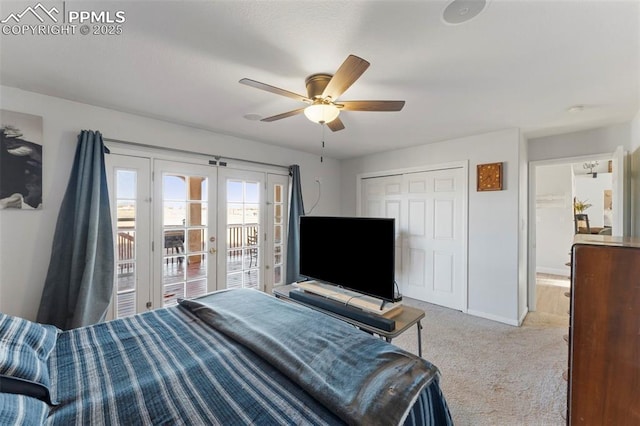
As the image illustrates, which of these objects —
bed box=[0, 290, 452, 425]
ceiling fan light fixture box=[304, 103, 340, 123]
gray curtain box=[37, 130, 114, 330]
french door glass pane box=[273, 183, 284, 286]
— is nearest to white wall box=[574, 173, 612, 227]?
french door glass pane box=[273, 183, 284, 286]

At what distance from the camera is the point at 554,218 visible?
586 centimetres

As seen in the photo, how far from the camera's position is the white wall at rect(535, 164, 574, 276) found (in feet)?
18.6

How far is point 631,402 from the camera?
129cm

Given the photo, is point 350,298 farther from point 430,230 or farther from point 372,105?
point 430,230

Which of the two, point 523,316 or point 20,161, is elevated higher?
point 20,161

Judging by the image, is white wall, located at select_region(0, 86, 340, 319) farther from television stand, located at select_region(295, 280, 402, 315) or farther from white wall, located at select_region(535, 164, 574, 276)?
white wall, located at select_region(535, 164, 574, 276)

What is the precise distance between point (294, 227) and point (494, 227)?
2.70 metres

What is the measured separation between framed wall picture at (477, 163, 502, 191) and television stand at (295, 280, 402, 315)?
2.33 m

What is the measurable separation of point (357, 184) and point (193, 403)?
4325mm

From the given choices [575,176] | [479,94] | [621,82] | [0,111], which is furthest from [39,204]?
[575,176]

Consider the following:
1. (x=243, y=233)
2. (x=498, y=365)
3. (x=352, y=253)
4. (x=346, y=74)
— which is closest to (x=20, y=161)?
(x=243, y=233)

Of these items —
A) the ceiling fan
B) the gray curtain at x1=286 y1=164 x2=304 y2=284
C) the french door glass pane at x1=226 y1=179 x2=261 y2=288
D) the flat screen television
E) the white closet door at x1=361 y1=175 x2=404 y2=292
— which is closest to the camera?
the ceiling fan

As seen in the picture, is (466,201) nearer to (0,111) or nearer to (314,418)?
(314,418)

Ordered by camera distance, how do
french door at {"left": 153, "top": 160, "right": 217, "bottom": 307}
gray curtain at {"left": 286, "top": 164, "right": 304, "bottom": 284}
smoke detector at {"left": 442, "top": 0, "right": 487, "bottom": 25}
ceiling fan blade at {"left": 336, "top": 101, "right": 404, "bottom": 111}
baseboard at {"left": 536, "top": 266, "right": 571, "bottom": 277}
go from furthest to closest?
1. baseboard at {"left": 536, "top": 266, "right": 571, "bottom": 277}
2. gray curtain at {"left": 286, "top": 164, "right": 304, "bottom": 284}
3. french door at {"left": 153, "top": 160, "right": 217, "bottom": 307}
4. ceiling fan blade at {"left": 336, "top": 101, "right": 404, "bottom": 111}
5. smoke detector at {"left": 442, "top": 0, "right": 487, "bottom": 25}
